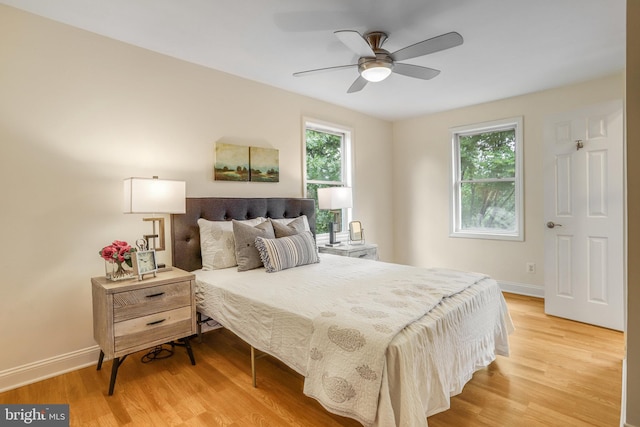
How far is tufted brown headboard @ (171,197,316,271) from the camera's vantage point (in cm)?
269

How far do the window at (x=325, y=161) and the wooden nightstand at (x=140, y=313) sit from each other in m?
2.05

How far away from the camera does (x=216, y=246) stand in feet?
8.82

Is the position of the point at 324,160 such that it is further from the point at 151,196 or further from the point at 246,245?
the point at 151,196

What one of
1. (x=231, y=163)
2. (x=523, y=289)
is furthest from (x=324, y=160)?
(x=523, y=289)

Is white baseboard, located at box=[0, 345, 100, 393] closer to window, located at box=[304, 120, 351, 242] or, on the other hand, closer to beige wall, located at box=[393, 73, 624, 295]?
window, located at box=[304, 120, 351, 242]

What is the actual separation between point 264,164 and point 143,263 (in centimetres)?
163

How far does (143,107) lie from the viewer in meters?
2.61

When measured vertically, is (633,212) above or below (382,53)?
below

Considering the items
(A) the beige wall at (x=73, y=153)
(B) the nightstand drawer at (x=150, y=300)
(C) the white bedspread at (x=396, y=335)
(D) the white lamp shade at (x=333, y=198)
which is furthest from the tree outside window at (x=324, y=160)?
(B) the nightstand drawer at (x=150, y=300)

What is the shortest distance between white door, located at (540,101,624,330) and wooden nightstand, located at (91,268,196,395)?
3.52m

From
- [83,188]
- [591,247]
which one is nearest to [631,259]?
[591,247]

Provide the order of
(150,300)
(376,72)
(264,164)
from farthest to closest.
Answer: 1. (264,164)
2. (376,72)
3. (150,300)

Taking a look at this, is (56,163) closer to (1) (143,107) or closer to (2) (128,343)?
(1) (143,107)

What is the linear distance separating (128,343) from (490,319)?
2.36 metres
